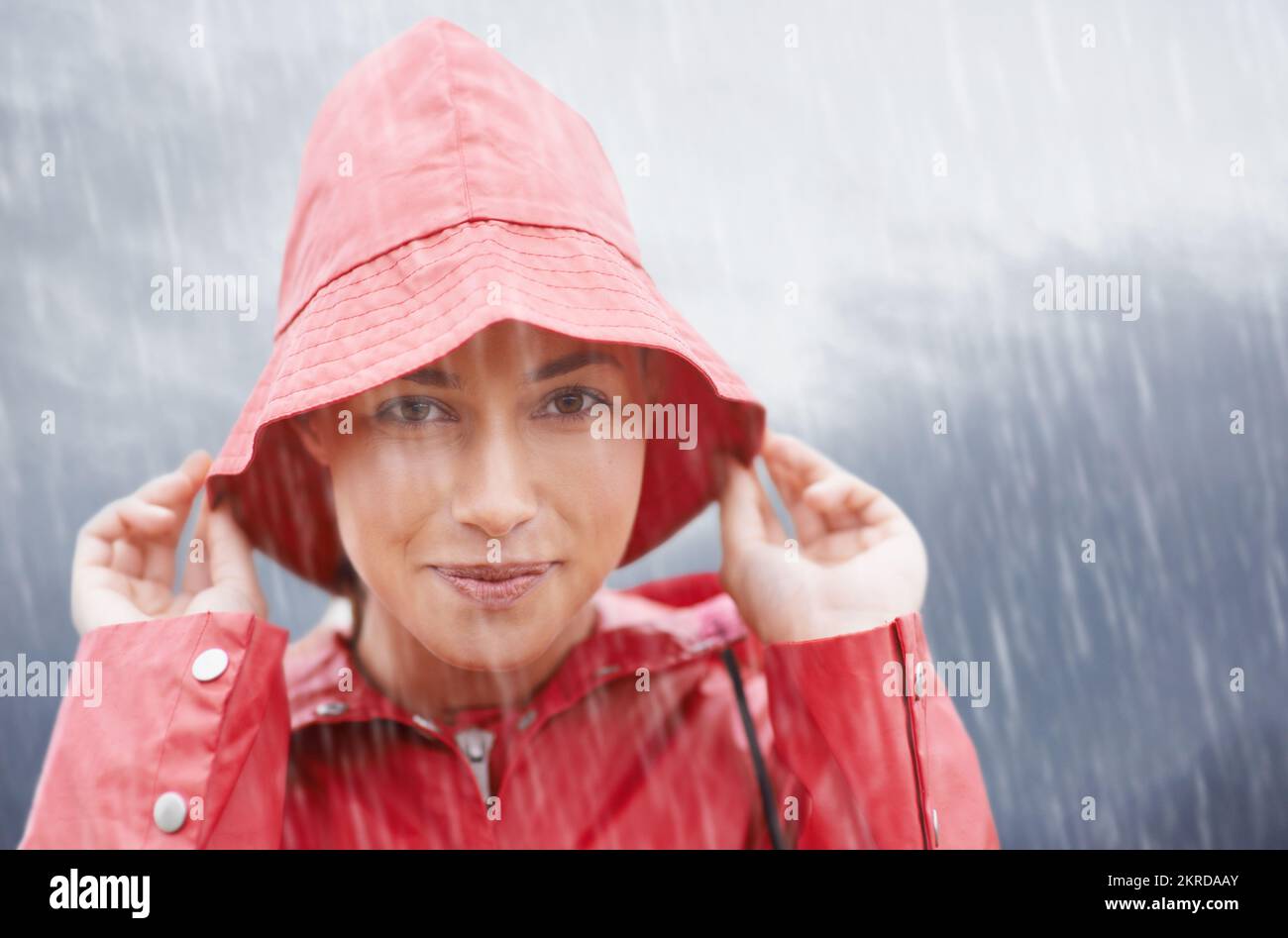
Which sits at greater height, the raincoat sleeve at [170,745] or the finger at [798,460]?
the finger at [798,460]

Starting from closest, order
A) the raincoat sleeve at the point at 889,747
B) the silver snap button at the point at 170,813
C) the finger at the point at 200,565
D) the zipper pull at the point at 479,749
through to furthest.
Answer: the silver snap button at the point at 170,813 < the raincoat sleeve at the point at 889,747 < the zipper pull at the point at 479,749 < the finger at the point at 200,565

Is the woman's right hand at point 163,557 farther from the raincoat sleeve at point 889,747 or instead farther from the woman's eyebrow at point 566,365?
the raincoat sleeve at point 889,747

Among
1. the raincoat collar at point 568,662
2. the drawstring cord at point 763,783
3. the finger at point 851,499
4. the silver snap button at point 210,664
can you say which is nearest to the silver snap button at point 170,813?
the silver snap button at point 210,664

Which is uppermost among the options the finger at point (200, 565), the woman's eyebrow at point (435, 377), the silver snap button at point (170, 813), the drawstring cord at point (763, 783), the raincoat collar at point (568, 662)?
the woman's eyebrow at point (435, 377)

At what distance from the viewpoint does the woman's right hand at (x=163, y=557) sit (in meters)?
1.47

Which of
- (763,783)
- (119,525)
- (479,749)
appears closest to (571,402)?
(479,749)

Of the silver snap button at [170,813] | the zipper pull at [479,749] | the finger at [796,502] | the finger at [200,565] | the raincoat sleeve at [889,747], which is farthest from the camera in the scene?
the finger at [796,502]

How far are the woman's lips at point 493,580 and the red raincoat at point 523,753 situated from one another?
0.24m

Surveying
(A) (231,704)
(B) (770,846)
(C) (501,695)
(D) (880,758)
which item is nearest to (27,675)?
(A) (231,704)

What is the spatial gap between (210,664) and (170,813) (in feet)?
0.59

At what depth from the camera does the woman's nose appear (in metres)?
1.22

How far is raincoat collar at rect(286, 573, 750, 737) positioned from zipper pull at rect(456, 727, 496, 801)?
0.8 inches

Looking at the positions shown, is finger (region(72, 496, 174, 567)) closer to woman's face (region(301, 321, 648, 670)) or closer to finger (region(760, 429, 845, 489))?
woman's face (region(301, 321, 648, 670))

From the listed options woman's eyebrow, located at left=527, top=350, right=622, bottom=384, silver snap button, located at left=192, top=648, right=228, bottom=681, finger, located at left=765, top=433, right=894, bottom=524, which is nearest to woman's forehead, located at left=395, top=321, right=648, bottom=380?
woman's eyebrow, located at left=527, top=350, right=622, bottom=384
